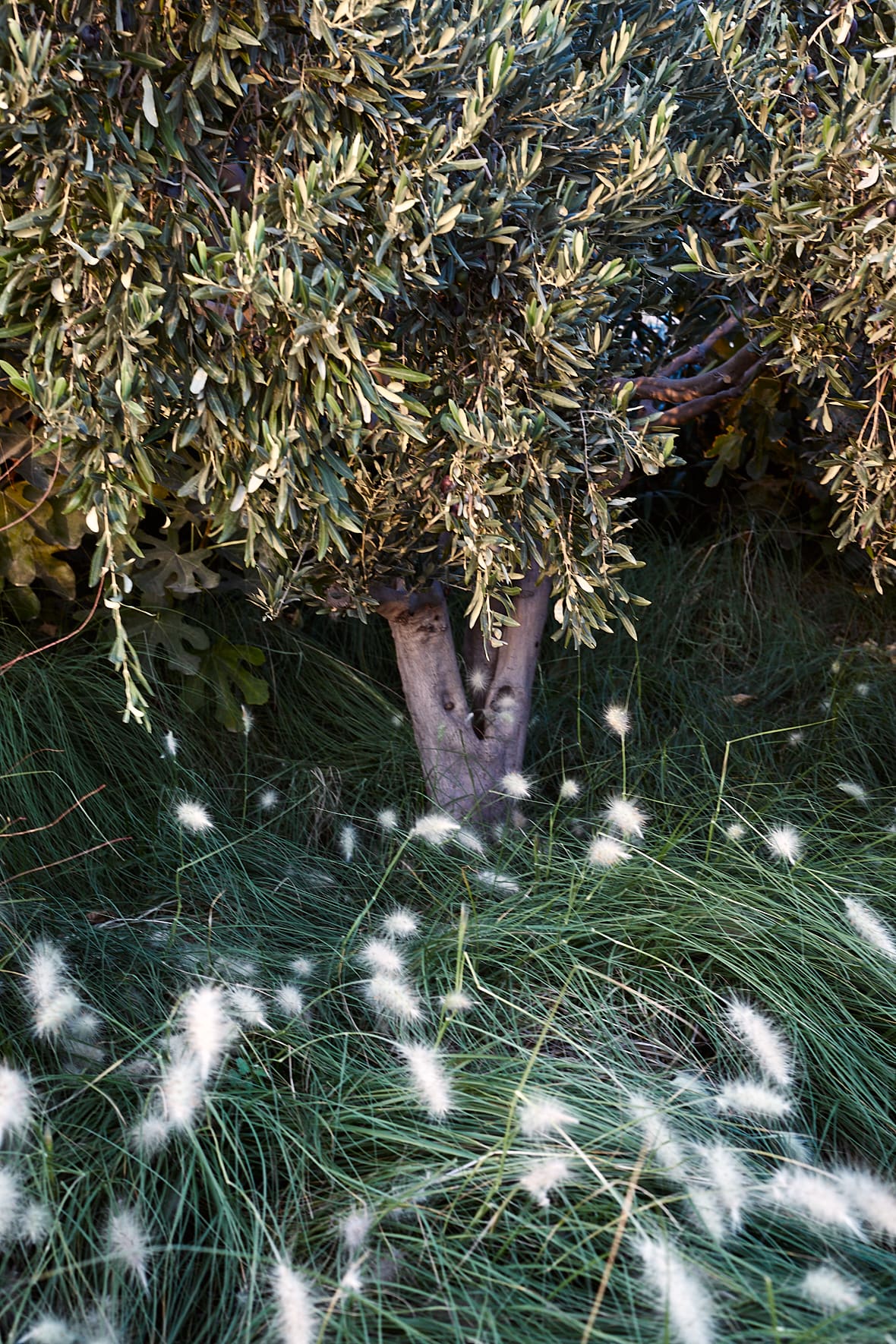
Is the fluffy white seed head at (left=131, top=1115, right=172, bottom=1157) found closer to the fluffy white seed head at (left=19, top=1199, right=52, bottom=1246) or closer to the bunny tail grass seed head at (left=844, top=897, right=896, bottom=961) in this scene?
the fluffy white seed head at (left=19, top=1199, right=52, bottom=1246)

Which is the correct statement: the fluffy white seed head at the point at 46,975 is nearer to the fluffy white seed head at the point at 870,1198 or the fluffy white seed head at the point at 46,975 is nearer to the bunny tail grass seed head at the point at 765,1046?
the bunny tail grass seed head at the point at 765,1046

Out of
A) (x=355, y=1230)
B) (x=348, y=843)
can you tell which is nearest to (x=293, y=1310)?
(x=355, y=1230)

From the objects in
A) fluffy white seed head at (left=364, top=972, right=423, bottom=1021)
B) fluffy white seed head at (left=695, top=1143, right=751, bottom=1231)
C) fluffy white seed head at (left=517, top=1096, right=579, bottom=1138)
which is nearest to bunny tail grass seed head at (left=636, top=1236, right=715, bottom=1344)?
fluffy white seed head at (left=695, top=1143, right=751, bottom=1231)

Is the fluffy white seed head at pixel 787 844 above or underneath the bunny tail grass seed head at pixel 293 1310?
underneath

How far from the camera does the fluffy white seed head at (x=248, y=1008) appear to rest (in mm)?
2352

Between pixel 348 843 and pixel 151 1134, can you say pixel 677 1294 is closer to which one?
pixel 151 1134

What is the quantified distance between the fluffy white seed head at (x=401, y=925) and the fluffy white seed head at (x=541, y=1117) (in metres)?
0.57

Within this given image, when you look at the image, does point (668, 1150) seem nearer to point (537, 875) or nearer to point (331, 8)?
point (537, 875)

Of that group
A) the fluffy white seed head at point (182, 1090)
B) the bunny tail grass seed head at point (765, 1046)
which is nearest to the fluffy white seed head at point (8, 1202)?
the fluffy white seed head at point (182, 1090)

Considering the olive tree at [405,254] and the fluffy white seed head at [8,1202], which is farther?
the olive tree at [405,254]

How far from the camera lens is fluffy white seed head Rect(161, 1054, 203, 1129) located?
195 centimetres

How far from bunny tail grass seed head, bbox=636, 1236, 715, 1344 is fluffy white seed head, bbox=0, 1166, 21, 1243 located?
1.01m

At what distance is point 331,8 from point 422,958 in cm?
203

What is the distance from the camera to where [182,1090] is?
1.97m
